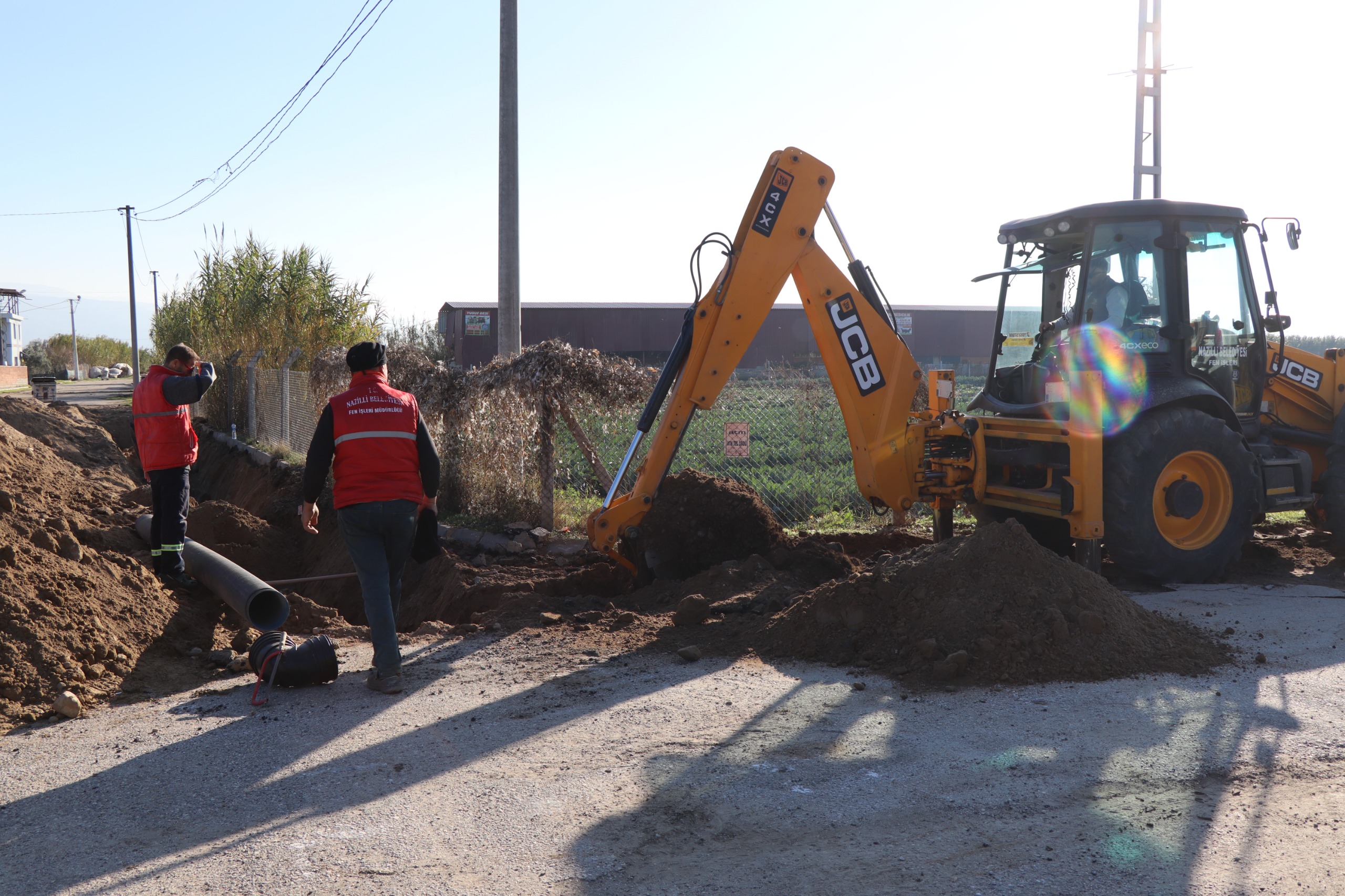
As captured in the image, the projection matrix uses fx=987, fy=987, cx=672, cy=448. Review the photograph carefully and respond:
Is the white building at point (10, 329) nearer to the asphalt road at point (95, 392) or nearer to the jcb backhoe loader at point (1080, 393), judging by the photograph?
the asphalt road at point (95, 392)

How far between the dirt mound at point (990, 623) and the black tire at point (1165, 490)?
1.31m

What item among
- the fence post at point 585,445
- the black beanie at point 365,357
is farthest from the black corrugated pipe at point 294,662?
the fence post at point 585,445

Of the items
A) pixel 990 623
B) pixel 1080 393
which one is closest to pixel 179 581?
pixel 990 623

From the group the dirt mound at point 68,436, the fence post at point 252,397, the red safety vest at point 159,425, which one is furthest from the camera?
the fence post at point 252,397

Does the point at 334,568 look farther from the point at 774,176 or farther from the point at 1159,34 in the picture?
the point at 1159,34

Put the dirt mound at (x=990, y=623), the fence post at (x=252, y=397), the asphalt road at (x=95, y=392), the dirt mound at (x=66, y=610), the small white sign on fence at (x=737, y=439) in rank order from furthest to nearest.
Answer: the asphalt road at (x=95, y=392) < the fence post at (x=252, y=397) < the small white sign on fence at (x=737, y=439) < the dirt mound at (x=990, y=623) < the dirt mound at (x=66, y=610)

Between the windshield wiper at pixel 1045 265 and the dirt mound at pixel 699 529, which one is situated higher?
the windshield wiper at pixel 1045 265

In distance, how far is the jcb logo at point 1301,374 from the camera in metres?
8.59

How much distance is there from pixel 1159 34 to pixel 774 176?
48.7 feet

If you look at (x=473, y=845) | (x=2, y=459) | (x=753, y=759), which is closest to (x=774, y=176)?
(x=753, y=759)

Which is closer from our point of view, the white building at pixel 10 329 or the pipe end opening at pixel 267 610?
the pipe end opening at pixel 267 610

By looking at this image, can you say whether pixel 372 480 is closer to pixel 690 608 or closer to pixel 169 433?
pixel 690 608

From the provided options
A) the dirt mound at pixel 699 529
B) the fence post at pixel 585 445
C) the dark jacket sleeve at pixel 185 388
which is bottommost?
the dirt mound at pixel 699 529

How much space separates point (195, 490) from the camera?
1795 centimetres
